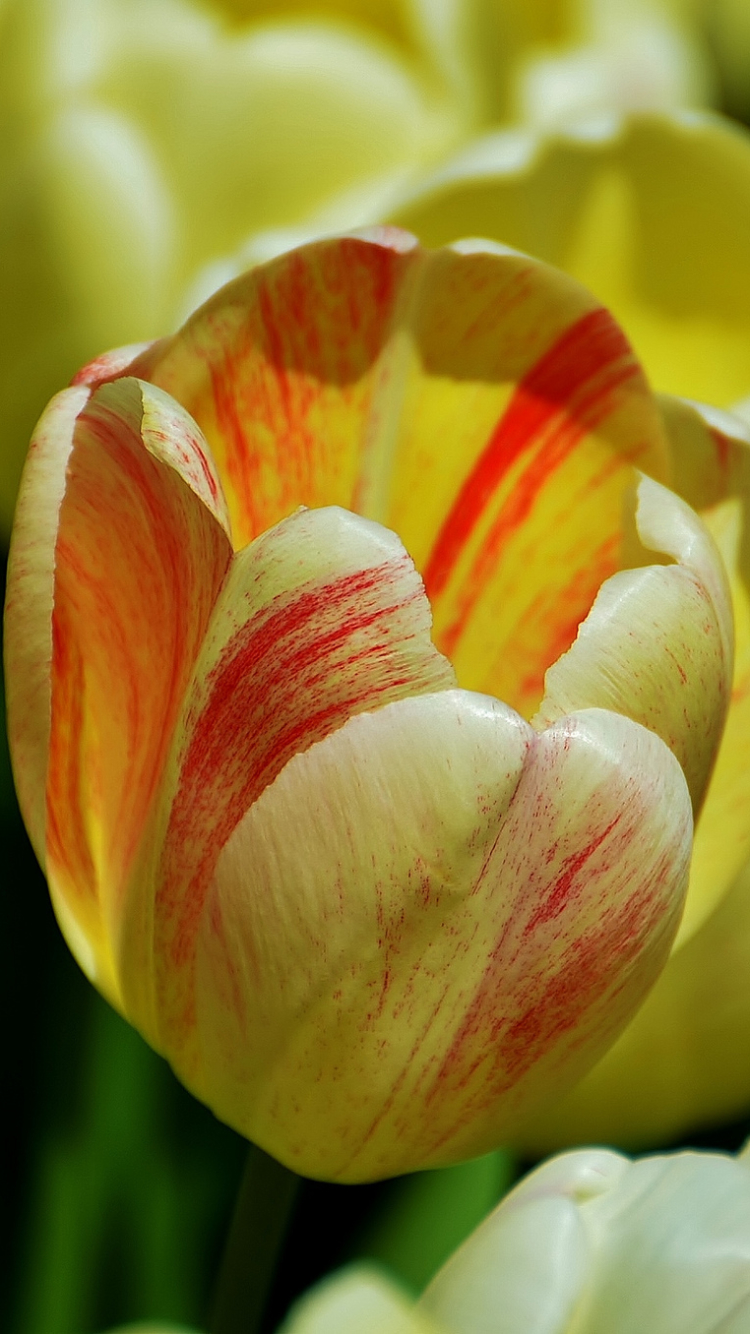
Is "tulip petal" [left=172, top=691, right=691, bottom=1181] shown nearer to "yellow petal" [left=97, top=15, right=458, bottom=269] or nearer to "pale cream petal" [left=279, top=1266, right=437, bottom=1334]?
"pale cream petal" [left=279, top=1266, right=437, bottom=1334]

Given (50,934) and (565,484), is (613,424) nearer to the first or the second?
(565,484)

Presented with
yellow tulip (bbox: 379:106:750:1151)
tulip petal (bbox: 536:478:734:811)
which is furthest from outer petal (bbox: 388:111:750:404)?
tulip petal (bbox: 536:478:734:811)

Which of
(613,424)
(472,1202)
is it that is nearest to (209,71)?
(613,424)

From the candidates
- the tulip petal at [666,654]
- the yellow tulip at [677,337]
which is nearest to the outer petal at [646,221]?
the yellow tulip at [677,337]

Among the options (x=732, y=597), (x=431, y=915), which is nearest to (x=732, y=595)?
(x=732, y=597)

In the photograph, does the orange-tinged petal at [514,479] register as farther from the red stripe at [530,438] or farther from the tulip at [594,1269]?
the tulip at [594,1269]

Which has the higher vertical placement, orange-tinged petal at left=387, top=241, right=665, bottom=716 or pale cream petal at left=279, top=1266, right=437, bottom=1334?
orange-tinged petal at left=387, top=241, right=665, bottom=716
